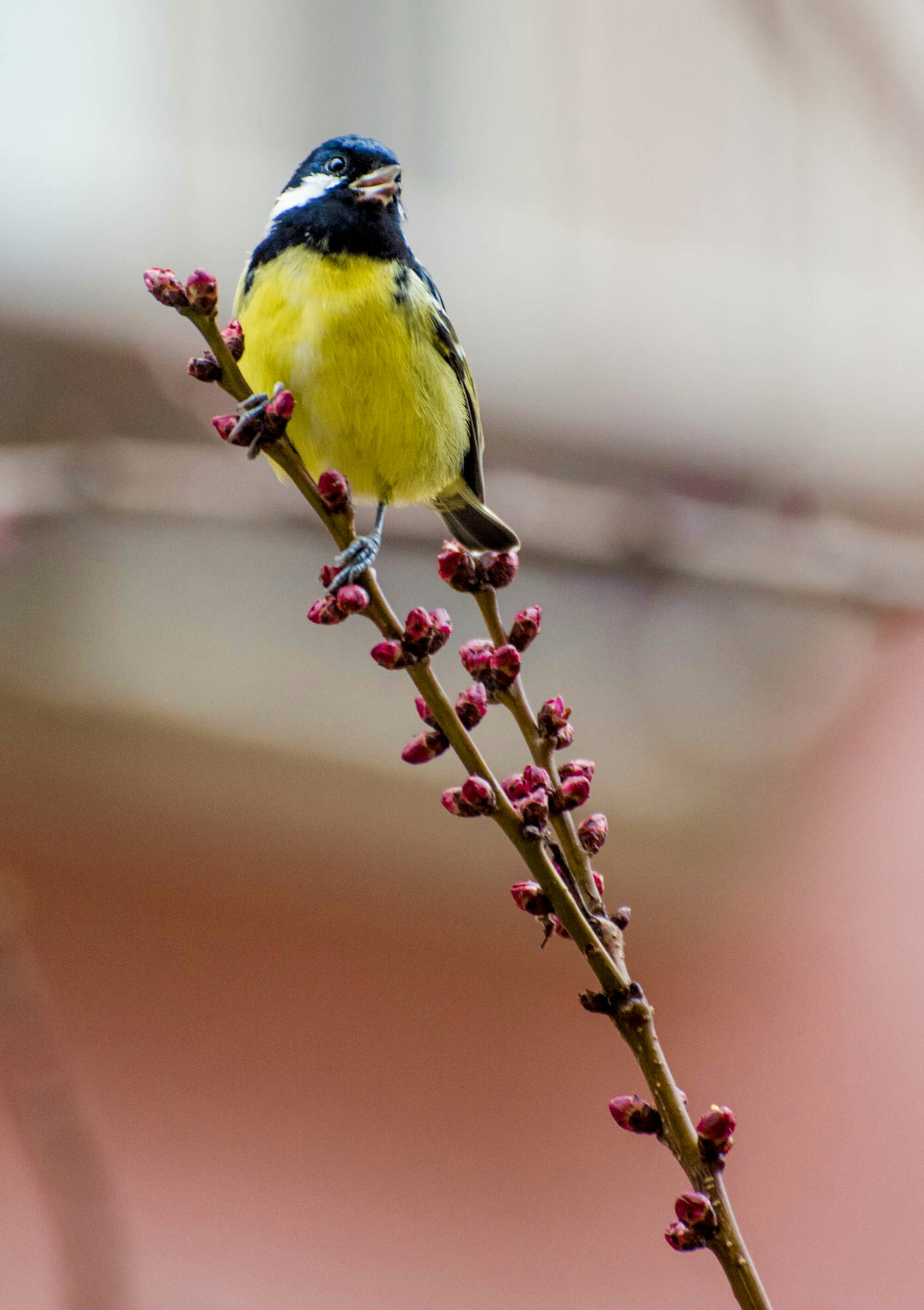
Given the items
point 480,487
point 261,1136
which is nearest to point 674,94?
point 480,487

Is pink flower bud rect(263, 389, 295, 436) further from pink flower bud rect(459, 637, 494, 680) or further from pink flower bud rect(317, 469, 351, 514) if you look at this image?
pink flower bud rect(459, 637, 494, 680)

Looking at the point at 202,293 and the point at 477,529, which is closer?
the point at 202,293

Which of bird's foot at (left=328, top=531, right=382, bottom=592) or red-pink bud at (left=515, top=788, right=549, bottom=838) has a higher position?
bird's foot at (left=328, top=531, right=382, bottom=592)

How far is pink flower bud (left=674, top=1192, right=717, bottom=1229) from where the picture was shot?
2.02ft

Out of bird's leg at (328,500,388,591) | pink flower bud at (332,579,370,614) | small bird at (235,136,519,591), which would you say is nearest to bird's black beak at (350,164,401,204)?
small bird at (235,136,519,591)

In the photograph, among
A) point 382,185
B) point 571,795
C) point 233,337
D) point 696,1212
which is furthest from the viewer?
point 382,185

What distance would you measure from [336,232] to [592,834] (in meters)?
0.91

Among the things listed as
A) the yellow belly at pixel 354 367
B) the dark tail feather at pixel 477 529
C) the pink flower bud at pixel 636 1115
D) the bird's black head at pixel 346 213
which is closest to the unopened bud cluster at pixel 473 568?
the pink flower bud at pixel 636 1115

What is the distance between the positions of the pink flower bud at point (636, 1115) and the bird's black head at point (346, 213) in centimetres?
104

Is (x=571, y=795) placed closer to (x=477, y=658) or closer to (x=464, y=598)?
(x=477, y=658)

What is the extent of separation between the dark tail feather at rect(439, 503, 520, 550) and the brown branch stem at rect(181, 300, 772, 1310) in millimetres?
882

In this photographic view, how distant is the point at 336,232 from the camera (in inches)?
54.6

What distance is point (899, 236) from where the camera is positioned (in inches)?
188

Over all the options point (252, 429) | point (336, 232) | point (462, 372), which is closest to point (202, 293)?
point (252, 429)
